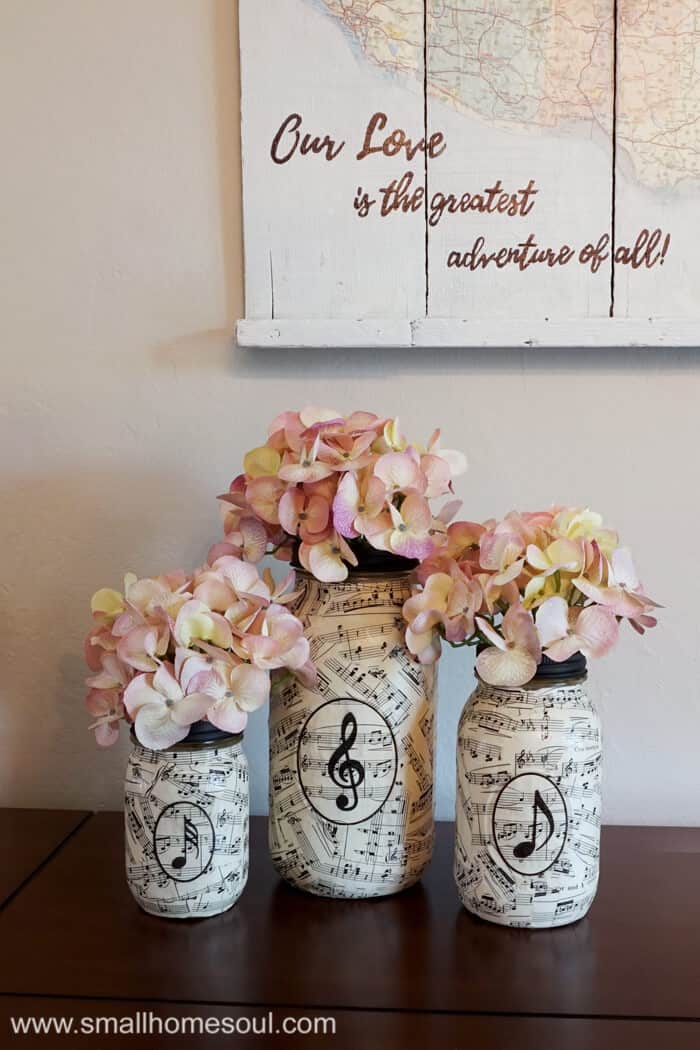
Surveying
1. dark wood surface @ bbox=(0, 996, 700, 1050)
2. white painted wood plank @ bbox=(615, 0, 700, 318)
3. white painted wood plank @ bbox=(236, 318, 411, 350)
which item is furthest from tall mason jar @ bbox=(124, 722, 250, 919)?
white painted wood plank @ bbox=(615, 0, 700, 318)

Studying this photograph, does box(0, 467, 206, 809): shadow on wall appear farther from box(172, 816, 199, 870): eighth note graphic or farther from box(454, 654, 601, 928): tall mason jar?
box(454, 654, 601, 928): tall mason jar

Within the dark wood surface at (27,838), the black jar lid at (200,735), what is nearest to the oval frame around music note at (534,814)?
the black jar lid at (200,735)

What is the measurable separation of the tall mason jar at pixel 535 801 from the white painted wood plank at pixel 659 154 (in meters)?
0.41

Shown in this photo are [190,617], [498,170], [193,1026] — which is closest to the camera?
[193,1026]

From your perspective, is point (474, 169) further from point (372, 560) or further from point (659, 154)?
point (372, 560)

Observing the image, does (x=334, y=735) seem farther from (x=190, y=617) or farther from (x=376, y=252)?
(x=376, y=252)

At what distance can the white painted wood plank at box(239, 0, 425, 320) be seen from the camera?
97cm

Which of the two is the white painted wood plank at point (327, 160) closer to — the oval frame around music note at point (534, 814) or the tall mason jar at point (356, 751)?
the tall mason jar at point (356, 751)

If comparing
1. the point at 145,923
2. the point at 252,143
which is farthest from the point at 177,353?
the point at 145,923

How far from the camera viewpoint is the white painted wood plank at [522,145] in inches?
37.7

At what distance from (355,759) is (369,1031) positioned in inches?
8.5

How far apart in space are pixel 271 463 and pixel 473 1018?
1.45 ft

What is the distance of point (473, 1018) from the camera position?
65cm

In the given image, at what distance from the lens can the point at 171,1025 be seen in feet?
2.10
